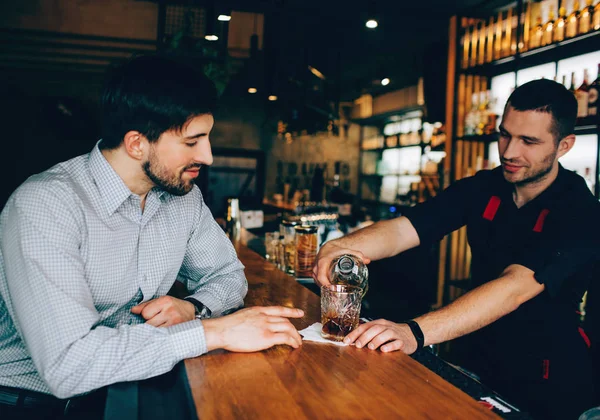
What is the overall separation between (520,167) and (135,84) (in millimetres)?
1500

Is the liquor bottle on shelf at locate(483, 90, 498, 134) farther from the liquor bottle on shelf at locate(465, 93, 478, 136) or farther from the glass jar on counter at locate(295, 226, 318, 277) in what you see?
the glass jar on counter at locate(295, 226, 318, 277)

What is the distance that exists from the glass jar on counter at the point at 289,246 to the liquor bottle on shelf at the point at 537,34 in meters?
2.34

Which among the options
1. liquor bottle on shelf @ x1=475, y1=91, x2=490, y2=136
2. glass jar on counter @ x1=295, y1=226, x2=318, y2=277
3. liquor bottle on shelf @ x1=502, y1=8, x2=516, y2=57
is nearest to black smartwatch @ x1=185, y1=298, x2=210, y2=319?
glass jar on counter @ x1=295, y1=226, x2=318, y2=277

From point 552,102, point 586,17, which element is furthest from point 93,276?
point 586,17

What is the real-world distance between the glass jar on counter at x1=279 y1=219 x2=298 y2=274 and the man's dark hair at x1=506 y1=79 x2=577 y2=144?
126 centimetres

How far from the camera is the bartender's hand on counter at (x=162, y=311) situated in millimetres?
1391

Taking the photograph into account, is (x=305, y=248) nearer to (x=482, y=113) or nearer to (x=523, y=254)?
(x=523, y=254)

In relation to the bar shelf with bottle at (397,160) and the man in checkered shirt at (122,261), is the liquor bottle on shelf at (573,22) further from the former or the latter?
the man in checkered shirt at (122,261)

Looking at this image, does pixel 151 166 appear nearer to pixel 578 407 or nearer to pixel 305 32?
pixel 578 407

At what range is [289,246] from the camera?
8.74 ft

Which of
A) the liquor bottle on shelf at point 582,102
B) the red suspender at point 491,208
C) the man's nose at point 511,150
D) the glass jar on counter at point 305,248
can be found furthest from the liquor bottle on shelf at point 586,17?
the glass jar on counter at point 305,248

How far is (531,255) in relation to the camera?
5.55 ft

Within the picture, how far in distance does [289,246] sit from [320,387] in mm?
1636

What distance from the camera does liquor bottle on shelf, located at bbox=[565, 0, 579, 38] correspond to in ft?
10.7
